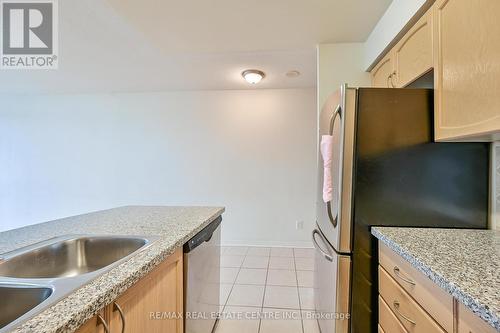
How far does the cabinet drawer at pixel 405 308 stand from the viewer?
0.87 m

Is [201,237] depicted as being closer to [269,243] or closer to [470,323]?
[470,323]

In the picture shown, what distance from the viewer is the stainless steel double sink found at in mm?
723

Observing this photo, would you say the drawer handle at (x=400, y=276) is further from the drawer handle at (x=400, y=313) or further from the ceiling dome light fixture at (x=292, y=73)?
the ceiling dome light fixture at (x=292, y=73)

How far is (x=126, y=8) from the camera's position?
5.72 feet

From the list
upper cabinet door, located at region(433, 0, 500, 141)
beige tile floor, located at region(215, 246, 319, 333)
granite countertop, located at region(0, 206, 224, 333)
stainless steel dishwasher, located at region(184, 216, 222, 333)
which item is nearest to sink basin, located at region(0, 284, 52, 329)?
granite countertop, located at region(0, 206, 224, 333)

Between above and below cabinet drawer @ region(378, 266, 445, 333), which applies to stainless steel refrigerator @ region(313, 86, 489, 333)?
above

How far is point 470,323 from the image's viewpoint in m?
0.69

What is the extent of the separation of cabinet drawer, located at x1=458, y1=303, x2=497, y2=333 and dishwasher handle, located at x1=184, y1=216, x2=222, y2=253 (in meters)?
1.07

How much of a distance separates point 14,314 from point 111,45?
243 cm

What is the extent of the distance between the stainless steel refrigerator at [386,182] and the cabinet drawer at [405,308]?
0.56ft

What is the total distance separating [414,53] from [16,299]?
215cm

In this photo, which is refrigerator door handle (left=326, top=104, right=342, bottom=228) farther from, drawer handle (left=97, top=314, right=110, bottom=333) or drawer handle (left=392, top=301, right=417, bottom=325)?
A: drawer handle (left=97, top=314, right=110, bottom=333)

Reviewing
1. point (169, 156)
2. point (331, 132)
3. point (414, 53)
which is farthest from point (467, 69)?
point (169, 156)
